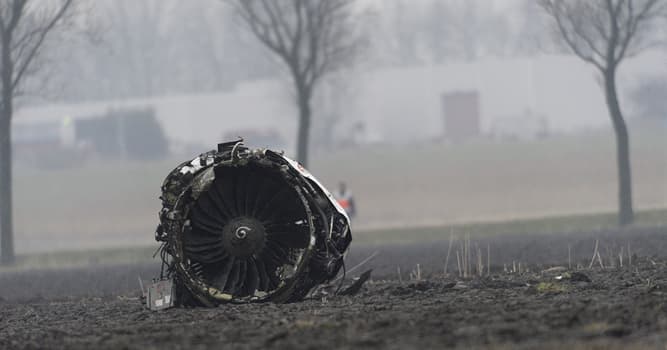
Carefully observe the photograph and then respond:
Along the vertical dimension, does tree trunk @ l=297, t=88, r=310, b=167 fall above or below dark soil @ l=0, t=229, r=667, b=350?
above

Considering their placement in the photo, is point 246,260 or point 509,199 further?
point 509,199

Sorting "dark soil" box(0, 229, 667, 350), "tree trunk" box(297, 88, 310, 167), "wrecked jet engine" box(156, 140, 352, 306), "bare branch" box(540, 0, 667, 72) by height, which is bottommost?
"dark soil" box(0, 229, 667, 350)

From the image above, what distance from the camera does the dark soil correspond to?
37.2 feet

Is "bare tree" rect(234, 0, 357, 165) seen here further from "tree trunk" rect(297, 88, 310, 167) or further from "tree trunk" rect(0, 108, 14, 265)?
"tree trunk" rect(0, 108, 14, 265)

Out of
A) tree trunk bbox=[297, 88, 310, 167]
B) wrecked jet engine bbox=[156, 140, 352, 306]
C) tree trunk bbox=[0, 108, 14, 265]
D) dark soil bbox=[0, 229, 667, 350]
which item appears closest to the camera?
dark soil bbox=[0, 229, 667, 350]

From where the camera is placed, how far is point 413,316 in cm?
1342

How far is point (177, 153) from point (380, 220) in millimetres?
39182

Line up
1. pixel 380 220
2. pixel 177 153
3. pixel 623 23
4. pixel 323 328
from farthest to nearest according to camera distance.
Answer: pixel 177 153
pixel 380 220
pixel 623 23
pixel 323 328

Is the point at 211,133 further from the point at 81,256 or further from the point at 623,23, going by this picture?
the point at 623,23

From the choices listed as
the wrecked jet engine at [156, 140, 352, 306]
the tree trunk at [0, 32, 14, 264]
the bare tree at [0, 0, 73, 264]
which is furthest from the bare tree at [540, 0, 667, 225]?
the wrecked jet engine at [156, 140, 352, 306]

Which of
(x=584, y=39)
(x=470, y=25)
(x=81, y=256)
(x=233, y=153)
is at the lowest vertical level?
(x=81, y=256)

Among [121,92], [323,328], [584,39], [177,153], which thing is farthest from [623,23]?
[121,92]

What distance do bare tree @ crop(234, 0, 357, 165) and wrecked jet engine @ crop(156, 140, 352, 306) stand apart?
23750 millimetres

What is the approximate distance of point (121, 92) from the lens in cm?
12594
